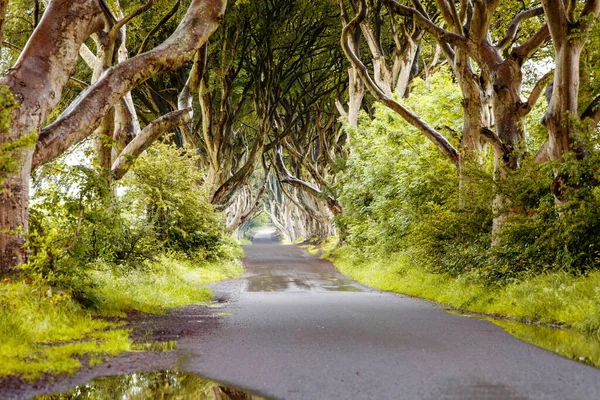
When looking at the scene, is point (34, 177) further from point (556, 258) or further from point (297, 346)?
point (556, 258)

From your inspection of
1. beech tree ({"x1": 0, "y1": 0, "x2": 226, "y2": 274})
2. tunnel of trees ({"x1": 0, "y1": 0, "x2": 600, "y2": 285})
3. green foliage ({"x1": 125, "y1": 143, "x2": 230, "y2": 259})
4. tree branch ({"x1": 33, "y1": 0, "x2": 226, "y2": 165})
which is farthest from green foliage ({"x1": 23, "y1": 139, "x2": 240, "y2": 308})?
green foliage ({"x1": 125, "y1": 143, "x2": 230, "y2": 259})

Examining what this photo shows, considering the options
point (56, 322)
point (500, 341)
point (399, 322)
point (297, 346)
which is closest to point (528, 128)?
point (399, 322)

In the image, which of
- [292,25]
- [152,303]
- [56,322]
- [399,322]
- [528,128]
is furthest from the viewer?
[292,25]

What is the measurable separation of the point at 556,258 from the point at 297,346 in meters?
5.58

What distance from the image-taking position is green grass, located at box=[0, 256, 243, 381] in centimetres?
546

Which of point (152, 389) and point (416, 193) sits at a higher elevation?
point (416, 193)

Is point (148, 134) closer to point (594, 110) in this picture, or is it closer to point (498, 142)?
point (498, 142)

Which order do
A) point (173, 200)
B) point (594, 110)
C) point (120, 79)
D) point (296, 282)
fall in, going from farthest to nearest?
point (173, 200) → point (296, 282) → point (594, 110) → point (120, 79)

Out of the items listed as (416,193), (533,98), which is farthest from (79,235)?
(416,193)

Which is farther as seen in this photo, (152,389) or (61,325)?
(61,325)

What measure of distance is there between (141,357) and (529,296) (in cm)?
644

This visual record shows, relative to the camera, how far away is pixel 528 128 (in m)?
17.7

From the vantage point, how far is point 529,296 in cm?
946

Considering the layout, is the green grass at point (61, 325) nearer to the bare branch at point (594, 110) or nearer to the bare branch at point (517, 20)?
the bare branch at point (594, 110)
